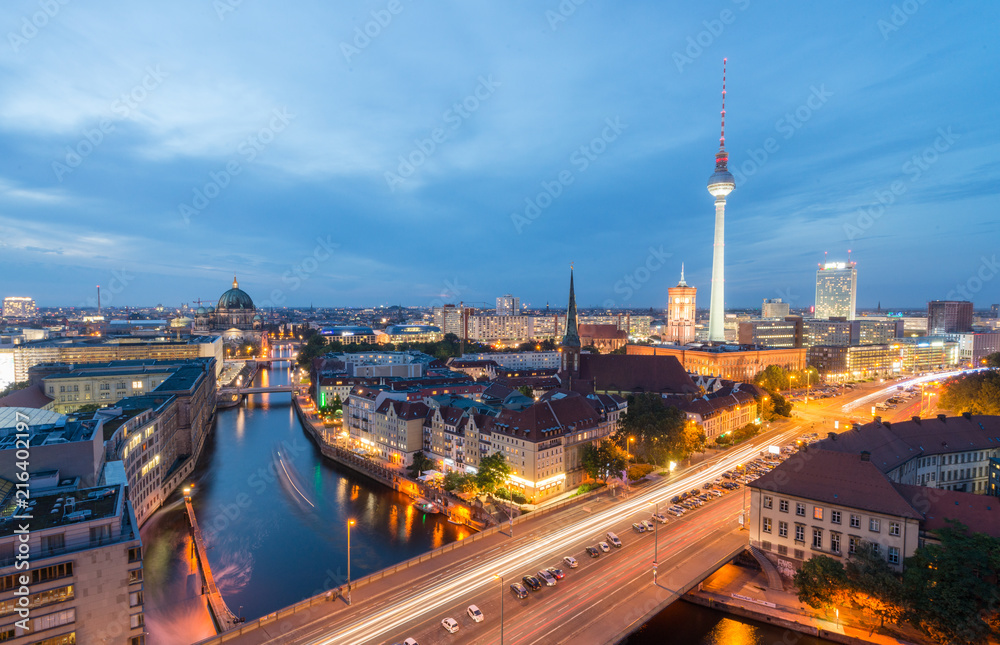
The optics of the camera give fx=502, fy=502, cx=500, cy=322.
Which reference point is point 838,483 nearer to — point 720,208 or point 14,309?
point 720,208

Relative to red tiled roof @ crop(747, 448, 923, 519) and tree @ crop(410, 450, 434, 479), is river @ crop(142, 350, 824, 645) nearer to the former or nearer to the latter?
tree @ crop(410, 450, 434, 479)

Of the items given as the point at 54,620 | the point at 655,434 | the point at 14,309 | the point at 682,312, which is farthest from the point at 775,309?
the point at 14,309

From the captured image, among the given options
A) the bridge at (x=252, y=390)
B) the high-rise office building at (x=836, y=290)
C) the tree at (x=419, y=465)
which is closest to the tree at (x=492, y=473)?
the tree at (x=419, y=465)

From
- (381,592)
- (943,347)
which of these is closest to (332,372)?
(381,592)

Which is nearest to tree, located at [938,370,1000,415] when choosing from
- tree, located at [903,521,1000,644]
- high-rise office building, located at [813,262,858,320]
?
tree, located at [903,521,1000,644]

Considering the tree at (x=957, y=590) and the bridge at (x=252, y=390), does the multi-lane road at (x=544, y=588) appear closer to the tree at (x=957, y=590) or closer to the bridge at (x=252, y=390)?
the tree at (x=957, y=590)
